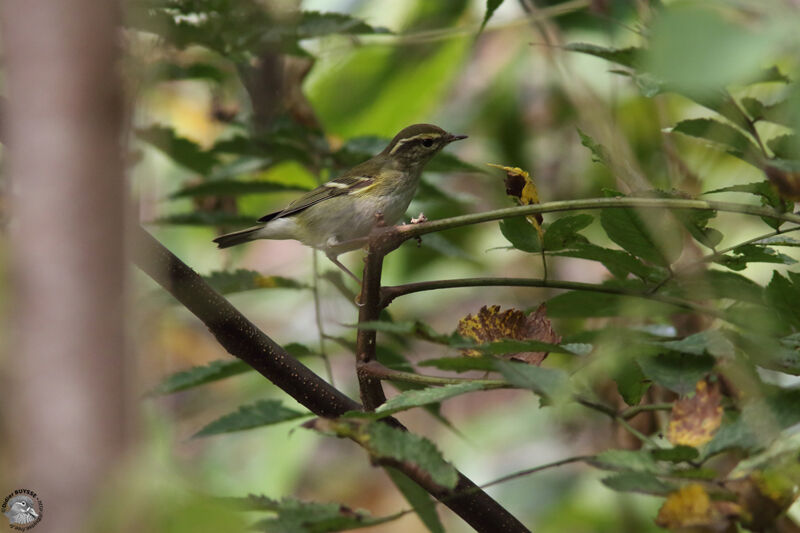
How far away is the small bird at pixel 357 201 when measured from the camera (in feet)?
11.7

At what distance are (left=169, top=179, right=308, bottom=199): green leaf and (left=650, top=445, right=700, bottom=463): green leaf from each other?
6.08 ft

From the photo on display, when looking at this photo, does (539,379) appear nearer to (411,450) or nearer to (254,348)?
(411,450)

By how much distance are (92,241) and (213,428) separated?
4.20 feet

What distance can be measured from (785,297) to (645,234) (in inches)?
10.7

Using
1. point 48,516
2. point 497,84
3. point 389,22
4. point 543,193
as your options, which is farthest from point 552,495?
point 48,516

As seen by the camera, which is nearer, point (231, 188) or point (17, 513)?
point (17, 513)

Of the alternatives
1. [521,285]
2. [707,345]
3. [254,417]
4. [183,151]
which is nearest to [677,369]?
[707,345]

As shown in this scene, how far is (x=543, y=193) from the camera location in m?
4.90

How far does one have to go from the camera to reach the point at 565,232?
1.67m

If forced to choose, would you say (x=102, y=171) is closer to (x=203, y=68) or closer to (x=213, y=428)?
(x=213, y=428)

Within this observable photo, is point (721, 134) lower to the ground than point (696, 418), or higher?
higher

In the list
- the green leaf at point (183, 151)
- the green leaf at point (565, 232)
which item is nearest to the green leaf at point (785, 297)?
the green leaf at point (565, 232)

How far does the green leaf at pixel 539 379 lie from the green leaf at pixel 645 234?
1.80 feet

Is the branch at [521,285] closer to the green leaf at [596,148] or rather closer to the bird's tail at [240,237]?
the green leaf at [596,148]
